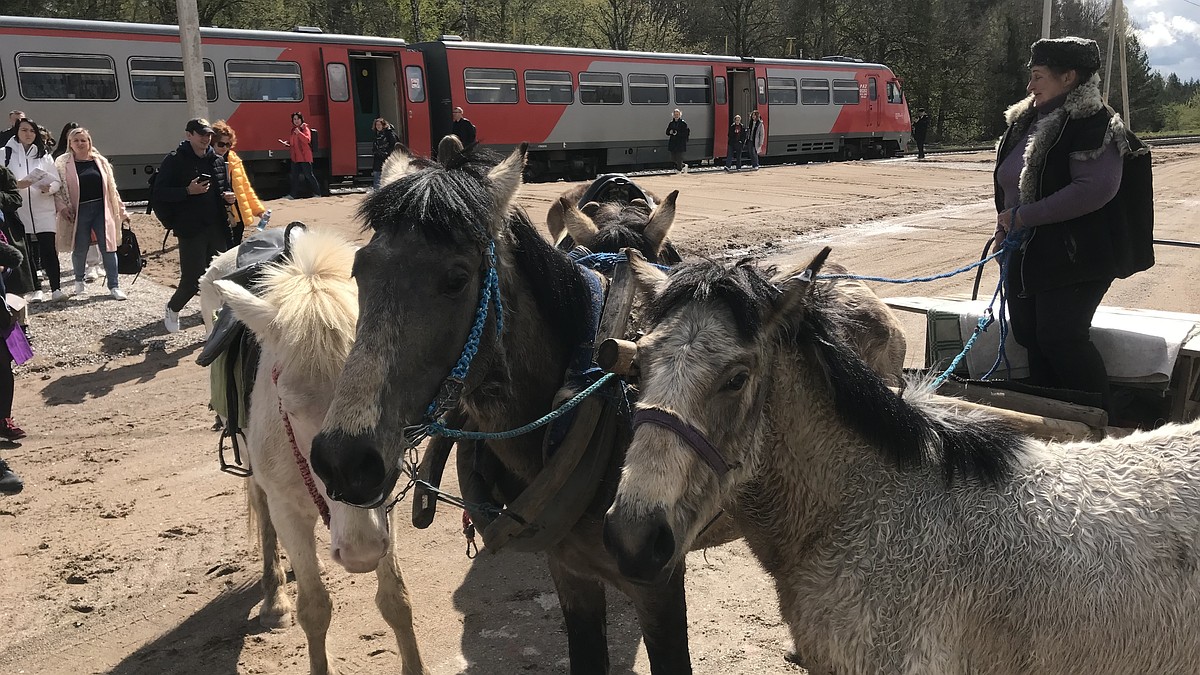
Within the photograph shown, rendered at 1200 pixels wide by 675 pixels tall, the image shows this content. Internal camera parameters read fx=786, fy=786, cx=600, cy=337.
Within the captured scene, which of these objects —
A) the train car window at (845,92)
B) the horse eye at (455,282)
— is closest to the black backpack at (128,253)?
the horse eye at (455,282)

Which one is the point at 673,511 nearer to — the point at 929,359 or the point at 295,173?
the point at 929,359

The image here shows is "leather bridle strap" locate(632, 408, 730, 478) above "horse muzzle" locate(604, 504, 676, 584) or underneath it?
above

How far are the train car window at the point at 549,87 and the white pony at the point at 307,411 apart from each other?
18584 mm

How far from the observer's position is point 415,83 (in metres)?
19.2

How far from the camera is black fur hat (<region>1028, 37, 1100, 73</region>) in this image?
2998 millimetres

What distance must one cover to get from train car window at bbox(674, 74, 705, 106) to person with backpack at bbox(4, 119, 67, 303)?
59.4 feet

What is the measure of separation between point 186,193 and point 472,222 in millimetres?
6684

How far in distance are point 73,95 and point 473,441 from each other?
53.4ft

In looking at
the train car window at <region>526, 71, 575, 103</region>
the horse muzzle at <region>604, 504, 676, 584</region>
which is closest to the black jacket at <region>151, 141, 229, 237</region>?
the horse muzzle at <region>604, 504, 676, 584</region>

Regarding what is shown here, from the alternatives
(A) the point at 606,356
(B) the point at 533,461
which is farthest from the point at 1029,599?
(B) the point at 533,461

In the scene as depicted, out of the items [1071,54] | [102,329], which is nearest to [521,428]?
[1071,54]

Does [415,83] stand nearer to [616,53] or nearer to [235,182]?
[616,53]

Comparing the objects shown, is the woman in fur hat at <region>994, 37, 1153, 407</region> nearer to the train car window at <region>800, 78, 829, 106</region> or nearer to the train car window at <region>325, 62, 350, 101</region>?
the train car window at <region>325, 62, 350, 101</region>

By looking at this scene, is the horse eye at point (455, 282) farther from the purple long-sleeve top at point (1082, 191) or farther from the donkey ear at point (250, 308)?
the purple long-sleeve top at point (1082, 191)
